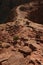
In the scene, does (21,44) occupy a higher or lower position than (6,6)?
lower

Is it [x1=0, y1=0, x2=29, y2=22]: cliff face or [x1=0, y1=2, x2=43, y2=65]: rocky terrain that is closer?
[x1=0, y1=2, x2=43, y2=65]: rocky terrain

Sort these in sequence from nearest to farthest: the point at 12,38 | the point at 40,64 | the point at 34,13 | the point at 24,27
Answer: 1. the point at 40,64
2. the point at 12,38
3. the point at 24,27
4. the point at 34,13

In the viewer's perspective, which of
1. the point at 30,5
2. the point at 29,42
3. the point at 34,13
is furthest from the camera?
the point at 30,5

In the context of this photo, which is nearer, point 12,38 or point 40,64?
point 40,64

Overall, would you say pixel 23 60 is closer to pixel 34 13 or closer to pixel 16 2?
pixel 34 13

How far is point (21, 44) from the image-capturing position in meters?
16.3

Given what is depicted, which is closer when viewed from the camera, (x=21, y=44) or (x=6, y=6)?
(x=21, y=44)

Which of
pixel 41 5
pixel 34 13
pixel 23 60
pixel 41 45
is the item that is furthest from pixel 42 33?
pixel 41 5

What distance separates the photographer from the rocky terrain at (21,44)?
1377 cm

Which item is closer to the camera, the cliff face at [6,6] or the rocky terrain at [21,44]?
the rocky terrain at [21,44]

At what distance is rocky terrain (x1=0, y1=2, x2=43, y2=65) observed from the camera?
13766 mm

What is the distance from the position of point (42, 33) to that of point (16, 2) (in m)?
20.6

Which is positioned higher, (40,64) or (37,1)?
(37,1)

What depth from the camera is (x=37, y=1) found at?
33.4 metres
